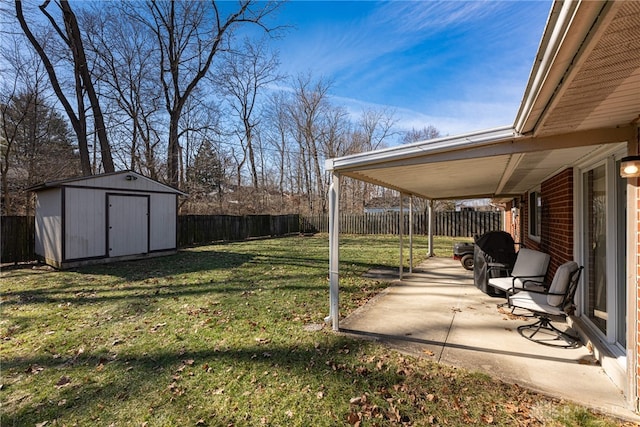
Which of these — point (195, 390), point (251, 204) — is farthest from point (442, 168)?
point (251, 204)

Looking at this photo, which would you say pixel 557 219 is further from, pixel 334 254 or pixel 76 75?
pixel 76 75

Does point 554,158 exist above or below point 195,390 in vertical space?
above

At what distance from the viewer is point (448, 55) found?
1048 centimetres

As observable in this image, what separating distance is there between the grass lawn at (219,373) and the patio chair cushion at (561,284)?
59.2 inches

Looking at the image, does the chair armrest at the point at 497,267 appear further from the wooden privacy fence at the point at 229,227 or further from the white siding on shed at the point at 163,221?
the wooden privacy fence at the point at 229,227

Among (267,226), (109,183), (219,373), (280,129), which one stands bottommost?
(219,373)

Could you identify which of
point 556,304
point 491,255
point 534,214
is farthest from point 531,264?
point 534,214

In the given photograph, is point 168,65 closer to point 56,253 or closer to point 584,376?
point 56,253

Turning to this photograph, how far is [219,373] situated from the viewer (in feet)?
9.93

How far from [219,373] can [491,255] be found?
17.2 ft

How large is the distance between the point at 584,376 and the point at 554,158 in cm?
238

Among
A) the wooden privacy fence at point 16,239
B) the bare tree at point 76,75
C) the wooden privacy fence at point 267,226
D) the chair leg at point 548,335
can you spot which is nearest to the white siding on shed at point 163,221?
the wooden privacy fence at point 267,226

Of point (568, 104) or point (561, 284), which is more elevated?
point (568, 104)

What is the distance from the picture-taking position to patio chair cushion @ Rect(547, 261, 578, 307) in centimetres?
356
